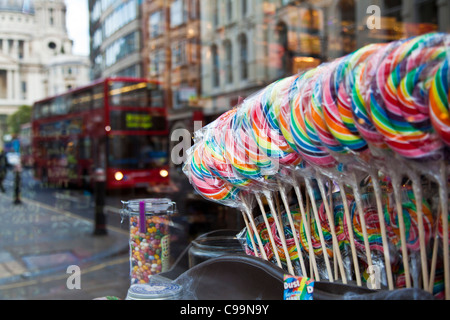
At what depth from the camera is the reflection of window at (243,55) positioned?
46.7 ft

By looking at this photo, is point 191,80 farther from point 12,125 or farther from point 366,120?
point 366,120

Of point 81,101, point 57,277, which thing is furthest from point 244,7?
point 57,277

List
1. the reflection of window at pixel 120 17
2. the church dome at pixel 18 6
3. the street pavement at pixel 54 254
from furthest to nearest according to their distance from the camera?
the reflection of window at pixel 120 17
the church dome at pixel 18 6
the street pavement at pixel 54 254

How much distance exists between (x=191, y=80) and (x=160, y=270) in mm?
12647

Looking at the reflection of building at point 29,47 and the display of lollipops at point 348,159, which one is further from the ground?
the reflection of building at point 29,47

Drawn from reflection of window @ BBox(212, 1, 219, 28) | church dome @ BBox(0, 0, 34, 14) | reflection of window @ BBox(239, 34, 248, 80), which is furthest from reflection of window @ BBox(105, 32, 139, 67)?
reflection of window @ BBox(212, 1, 219, 28)

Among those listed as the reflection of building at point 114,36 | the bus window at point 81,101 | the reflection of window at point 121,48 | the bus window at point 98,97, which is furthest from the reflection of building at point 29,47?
the bus window at point 98,97

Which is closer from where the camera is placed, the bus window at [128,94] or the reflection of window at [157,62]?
the bus window at [128,94]

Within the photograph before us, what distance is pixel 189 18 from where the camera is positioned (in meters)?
15.0

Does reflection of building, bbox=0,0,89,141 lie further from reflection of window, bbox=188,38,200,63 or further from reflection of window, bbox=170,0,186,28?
reflection of window, bbox=188,38,200,63

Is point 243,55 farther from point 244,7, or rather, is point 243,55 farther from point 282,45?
point 244,7

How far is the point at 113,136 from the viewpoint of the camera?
386 inches

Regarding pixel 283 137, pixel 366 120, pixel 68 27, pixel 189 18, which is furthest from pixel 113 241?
pixel 189 18

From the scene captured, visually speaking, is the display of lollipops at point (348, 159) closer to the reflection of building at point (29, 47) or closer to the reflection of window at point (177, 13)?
the reflection of building at point (29, 47)
